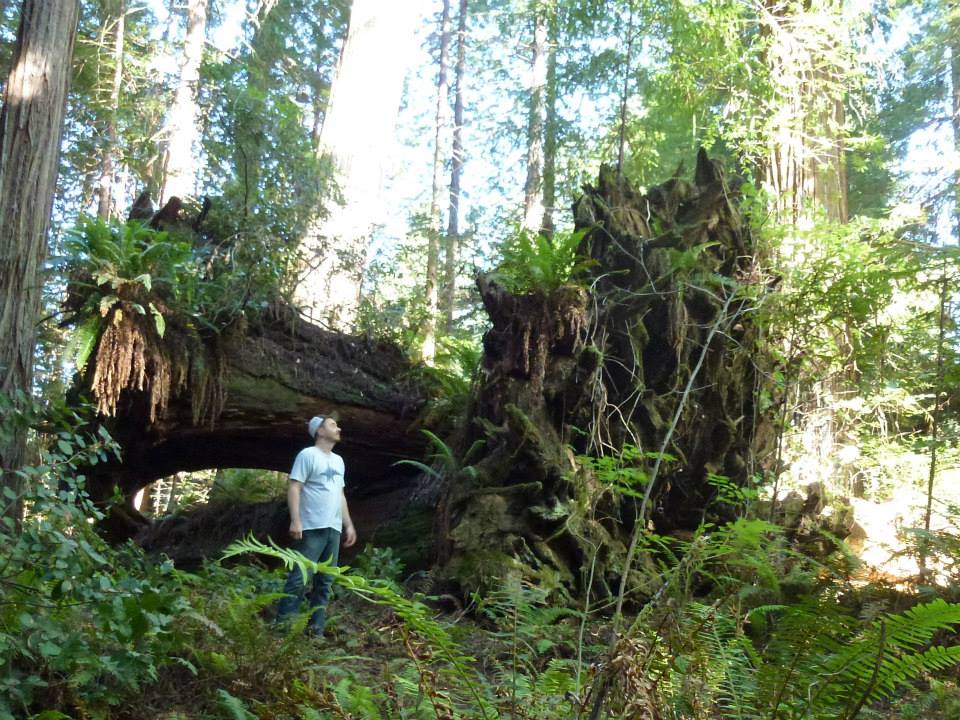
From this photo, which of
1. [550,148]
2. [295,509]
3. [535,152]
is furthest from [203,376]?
[535,152]

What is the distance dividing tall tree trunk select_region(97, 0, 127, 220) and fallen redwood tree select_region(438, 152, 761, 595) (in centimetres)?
874

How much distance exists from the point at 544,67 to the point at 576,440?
14876mm

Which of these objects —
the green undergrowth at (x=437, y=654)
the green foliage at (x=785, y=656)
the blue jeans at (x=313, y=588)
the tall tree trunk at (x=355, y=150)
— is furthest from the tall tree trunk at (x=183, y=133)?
the green foliage at (x=785, y=656)

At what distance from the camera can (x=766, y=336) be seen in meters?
7.82

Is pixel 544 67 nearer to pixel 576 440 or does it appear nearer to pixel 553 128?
pixel 553 128

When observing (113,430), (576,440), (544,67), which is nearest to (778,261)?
A: (576,440)

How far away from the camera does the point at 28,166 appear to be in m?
6.96

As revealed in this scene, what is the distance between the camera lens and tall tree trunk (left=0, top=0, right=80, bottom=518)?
6648 millimetres

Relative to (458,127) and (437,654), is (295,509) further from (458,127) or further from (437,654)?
(458,127)

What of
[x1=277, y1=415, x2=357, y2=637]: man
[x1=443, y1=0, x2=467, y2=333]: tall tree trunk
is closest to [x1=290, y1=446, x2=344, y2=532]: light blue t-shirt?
[x1=277, y1=415, x2=357, y2=637]: man

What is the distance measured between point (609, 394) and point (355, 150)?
6077 millimetres

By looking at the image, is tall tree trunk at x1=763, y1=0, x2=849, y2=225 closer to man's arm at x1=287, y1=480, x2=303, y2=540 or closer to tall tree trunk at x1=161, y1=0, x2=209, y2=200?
man's arm at x1=287, y1=480, x2=303, y2=540

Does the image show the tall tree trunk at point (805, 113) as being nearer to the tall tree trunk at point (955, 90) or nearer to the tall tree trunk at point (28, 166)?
the tall tree trunk at point (955, 90)

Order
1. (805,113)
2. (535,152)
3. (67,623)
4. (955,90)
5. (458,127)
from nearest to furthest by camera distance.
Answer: (67,623) → (805,113) → (535,152) → (955,90) → (458,127)
